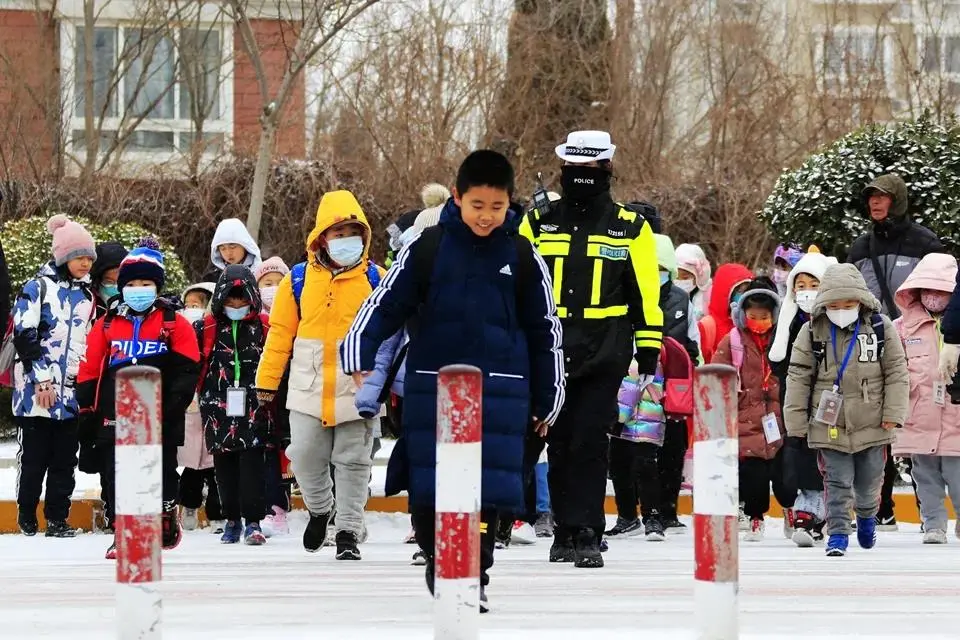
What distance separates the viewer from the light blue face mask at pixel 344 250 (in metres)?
12.0

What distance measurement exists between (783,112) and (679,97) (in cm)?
212

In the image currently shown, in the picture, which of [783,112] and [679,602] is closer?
[679,602]

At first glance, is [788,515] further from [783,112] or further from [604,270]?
[783,112]

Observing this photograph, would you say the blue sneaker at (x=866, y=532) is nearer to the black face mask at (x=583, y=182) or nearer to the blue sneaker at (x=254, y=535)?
the black face mask at (x=583, y=182)

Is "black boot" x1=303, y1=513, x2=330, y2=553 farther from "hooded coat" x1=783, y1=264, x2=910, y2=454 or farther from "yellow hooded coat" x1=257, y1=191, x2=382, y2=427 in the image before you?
"hooded coat" x1=783, y1=264, x2=910, y2=454

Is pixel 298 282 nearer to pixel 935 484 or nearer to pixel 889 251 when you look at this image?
pixel 935 484

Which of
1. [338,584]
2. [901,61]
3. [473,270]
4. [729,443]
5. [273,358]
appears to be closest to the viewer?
[729,443]

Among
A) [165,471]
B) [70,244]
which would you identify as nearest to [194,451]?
[70,244]

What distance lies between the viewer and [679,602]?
9.97m

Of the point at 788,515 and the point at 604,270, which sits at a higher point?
the point at 604,270

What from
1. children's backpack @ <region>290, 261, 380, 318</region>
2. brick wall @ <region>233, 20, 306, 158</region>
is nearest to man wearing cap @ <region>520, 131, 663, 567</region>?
children's backpack @ <region>290, 261, 380, 318</region>

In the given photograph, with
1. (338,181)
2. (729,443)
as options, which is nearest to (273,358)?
(729,443)

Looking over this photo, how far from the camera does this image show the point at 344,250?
12016 millimetres

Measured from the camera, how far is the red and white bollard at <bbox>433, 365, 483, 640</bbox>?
7484mm
